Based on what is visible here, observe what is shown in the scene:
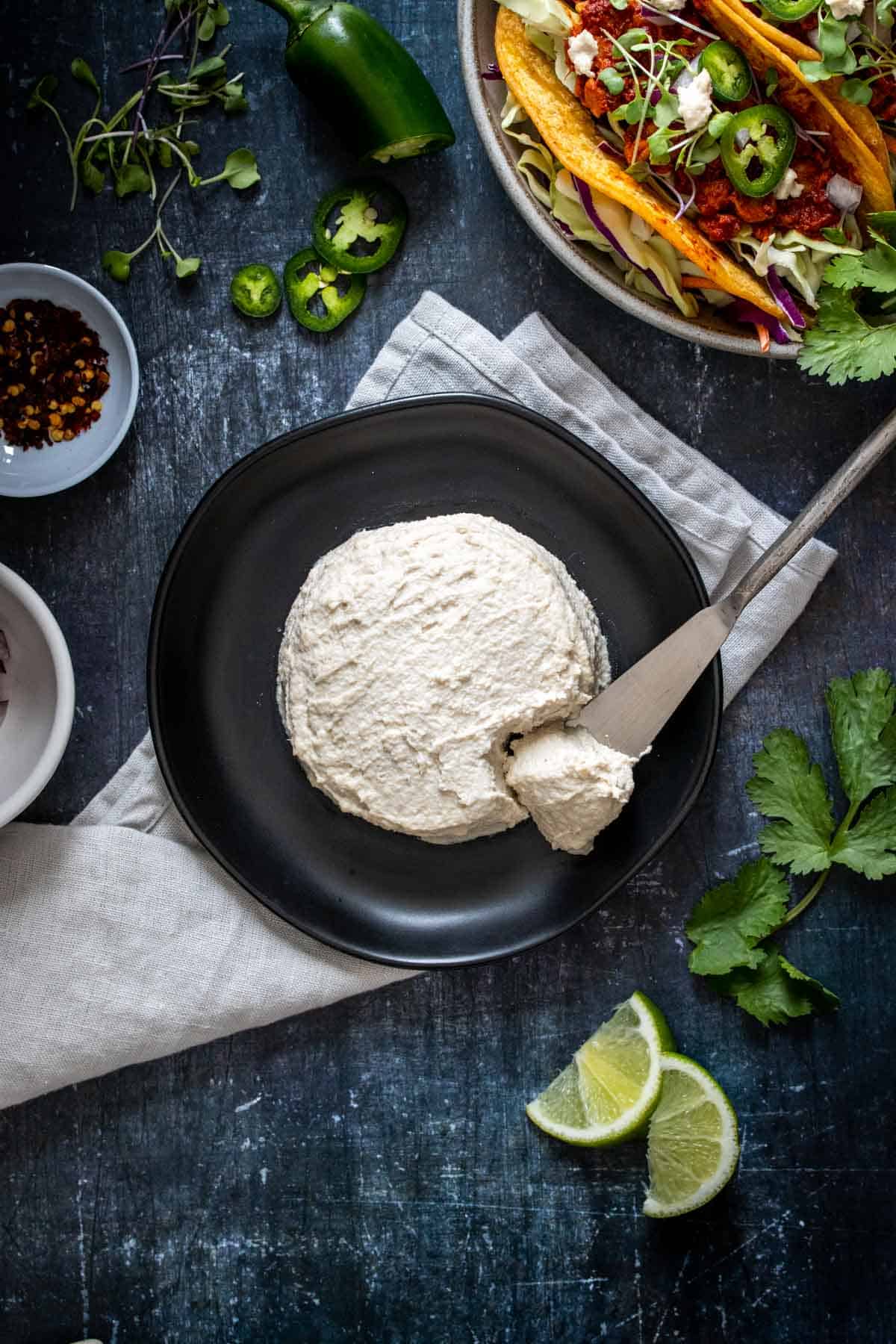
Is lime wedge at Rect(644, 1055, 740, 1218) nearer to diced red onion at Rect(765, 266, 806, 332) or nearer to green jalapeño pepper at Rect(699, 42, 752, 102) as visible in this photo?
diced red onion at Rect(765, 266, 806, 332)

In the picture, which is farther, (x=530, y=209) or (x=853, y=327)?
(x=530, y=209)

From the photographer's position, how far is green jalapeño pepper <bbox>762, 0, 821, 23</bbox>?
5.82ft

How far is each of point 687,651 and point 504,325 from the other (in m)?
0.77

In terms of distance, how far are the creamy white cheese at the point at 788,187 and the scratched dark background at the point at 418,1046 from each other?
0.40 meters

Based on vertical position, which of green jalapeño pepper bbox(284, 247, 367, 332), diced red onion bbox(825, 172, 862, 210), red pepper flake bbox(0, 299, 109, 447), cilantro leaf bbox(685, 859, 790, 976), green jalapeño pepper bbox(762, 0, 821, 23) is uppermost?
red pepper flake bbox(0, 299, 109, 447)

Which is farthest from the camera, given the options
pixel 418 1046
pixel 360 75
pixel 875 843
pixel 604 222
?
pixel 418 1046

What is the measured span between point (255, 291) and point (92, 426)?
42cm

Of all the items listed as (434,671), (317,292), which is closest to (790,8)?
(317,292)

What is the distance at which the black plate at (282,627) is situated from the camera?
2.17m

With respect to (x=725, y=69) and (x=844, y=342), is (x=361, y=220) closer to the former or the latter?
(x=725, y=69)

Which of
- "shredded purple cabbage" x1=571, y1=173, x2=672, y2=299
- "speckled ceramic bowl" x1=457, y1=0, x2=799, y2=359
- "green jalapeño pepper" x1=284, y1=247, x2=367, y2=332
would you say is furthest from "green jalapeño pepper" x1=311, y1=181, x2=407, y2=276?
"shredded purple cabbage" x1=571, y1=173, x2=672, y2=299

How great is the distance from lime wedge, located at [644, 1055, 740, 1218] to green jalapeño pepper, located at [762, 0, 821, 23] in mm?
1857

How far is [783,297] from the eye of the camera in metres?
1.98

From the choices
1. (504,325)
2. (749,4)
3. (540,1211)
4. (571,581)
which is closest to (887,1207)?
(540,1211)
